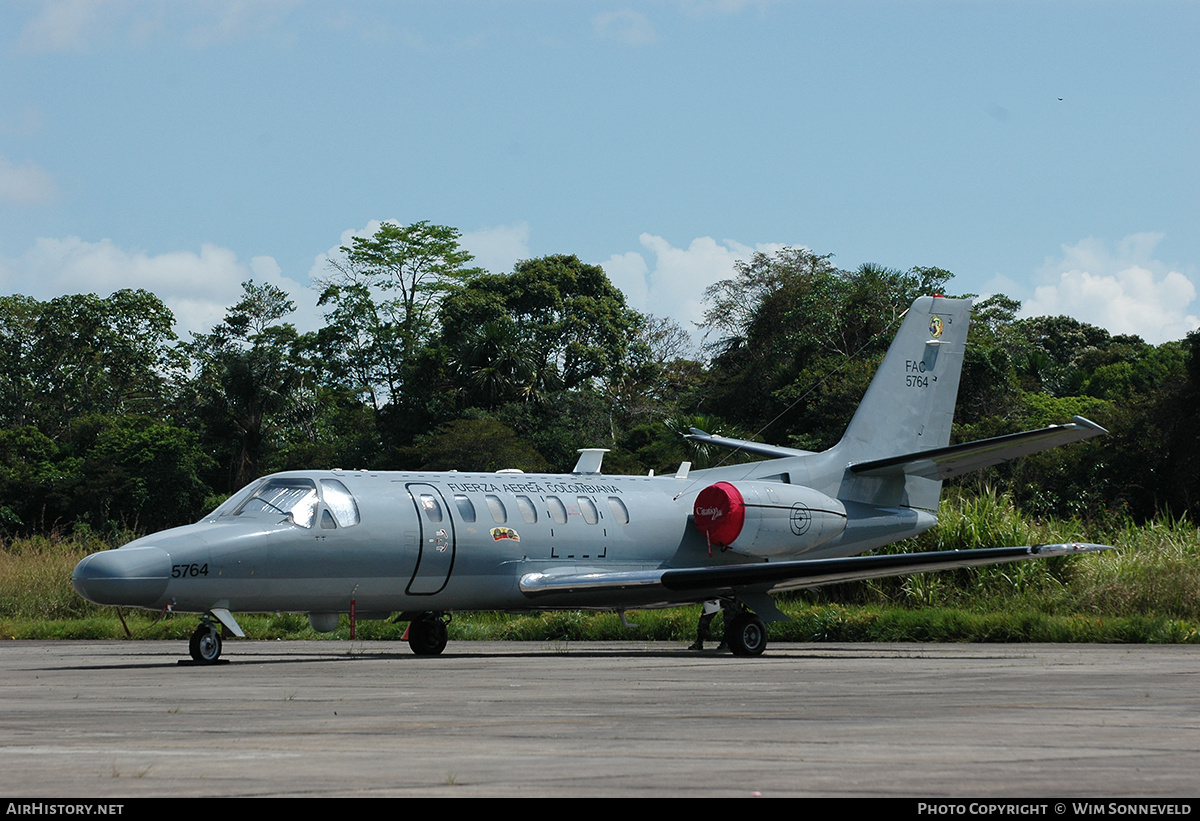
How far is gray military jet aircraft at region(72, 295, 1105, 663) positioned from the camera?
17.0m

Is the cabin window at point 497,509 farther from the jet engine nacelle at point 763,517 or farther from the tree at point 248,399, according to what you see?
the tree at point 248,399

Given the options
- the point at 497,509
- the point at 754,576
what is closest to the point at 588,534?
the point at 497,509

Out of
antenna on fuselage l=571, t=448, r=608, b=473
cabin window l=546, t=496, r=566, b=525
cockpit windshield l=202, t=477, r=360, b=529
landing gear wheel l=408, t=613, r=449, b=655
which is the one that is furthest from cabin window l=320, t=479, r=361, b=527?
antenna on fuselage l=571, t=448, r=608, b=473

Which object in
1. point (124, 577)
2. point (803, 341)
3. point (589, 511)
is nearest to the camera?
point (124, 577)

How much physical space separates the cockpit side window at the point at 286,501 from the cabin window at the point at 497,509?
9.11ft

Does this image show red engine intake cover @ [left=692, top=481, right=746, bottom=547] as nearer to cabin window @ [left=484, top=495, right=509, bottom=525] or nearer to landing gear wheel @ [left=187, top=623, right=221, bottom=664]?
cabin window @ [left=484, top=495, right=509, bottom=525]

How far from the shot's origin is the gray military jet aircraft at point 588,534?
17.0m

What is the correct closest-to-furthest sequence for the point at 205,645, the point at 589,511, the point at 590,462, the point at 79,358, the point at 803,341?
the point at 205,645
the point at 589,511
the point at 590,462
the point at 803,341
the point at 79,358

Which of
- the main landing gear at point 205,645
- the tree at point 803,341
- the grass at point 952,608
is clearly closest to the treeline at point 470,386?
the tree at point 803,341

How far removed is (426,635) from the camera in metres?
20.0

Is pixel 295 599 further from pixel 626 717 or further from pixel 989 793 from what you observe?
pixel 989 793

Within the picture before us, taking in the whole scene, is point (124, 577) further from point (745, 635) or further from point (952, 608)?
point (952, 608)

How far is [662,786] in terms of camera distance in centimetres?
583

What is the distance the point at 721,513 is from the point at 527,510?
319cm
